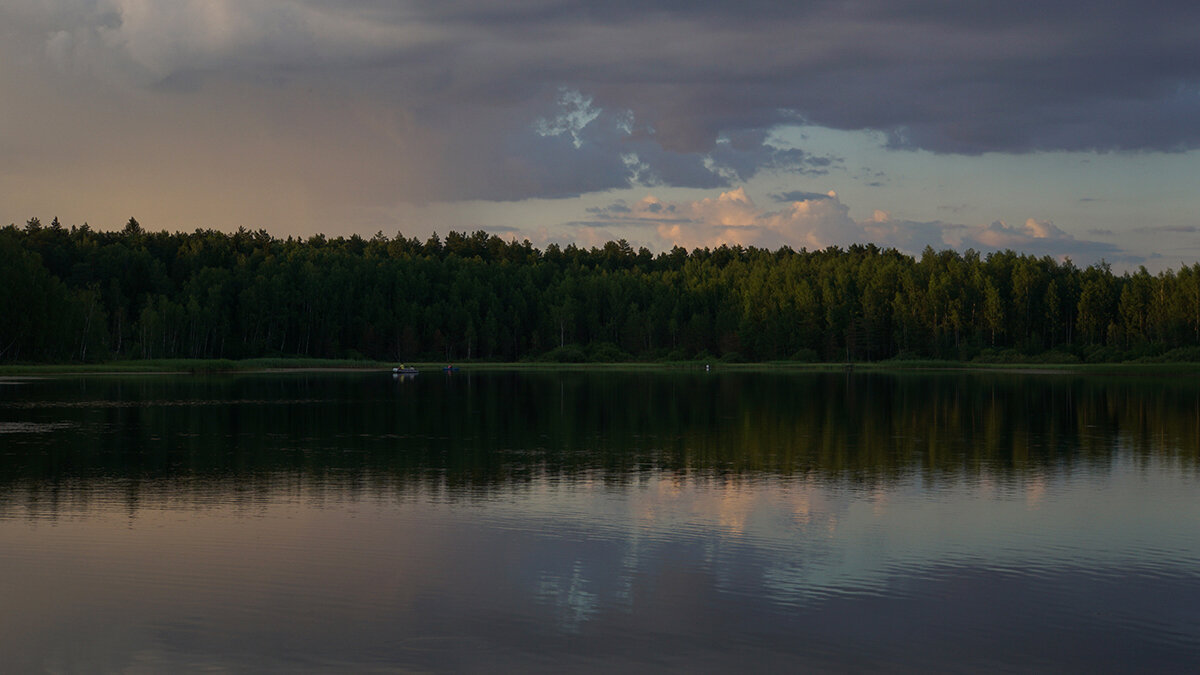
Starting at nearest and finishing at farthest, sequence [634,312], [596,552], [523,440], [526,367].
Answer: [596,552] → [523,440] → [526,367] → [634,312]

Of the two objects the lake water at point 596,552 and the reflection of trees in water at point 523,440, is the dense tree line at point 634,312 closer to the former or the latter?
the reflection of trees in water at point 523,440

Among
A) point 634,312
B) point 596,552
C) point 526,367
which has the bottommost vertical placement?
point 526,367

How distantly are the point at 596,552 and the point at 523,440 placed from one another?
21185 millimetres

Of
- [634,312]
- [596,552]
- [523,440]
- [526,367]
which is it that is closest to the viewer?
[596,552]

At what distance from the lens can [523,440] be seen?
40.7 m

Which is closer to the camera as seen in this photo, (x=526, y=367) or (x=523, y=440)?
(x=523, y=440)

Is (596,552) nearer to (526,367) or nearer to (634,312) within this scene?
(526,367)

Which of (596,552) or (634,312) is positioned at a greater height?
(634,312)

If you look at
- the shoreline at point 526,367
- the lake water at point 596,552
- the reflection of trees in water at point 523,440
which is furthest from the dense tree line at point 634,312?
the lake water at point 596,552

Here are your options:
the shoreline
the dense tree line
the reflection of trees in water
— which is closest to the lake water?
the reflection of trees in water

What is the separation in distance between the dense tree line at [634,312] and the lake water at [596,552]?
117902 mm

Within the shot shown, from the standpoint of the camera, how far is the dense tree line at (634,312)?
156m

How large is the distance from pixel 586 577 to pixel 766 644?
4.31 meters

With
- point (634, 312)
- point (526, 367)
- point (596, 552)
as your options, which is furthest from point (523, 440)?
point (634, 312)
